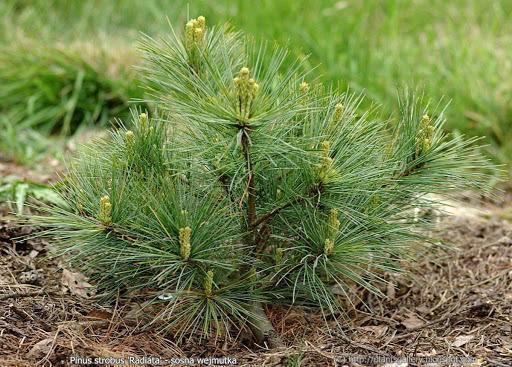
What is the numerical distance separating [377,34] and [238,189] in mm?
3113

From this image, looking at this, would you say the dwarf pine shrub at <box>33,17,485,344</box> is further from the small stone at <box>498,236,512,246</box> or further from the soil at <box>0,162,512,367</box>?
the small stone at <box>498,236,512,246</box>

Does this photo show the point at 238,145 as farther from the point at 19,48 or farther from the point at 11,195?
the point at 19,48

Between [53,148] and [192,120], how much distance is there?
7.98ft

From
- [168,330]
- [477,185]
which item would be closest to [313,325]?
[168,330]

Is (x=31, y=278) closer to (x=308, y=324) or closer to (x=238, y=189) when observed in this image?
(x=238, y=189)

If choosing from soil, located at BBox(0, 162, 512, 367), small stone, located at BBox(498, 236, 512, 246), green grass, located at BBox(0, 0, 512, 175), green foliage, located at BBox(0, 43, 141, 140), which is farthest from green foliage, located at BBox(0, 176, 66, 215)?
small stone, located at BBox(498, 236, 512, 246)

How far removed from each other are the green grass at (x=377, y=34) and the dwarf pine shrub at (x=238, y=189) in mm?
1826

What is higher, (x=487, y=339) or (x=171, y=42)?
(x=171, y=42)

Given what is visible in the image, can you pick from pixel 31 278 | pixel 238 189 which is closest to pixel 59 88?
pixel 31 278

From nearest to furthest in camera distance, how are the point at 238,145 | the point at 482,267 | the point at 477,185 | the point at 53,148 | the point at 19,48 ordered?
the point at 238,145
the point at 477,185
the point at 482,267
the point at 53,148
the point at 19,48

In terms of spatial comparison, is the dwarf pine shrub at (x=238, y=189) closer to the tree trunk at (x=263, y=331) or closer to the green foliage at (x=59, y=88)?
the tree trunk at (x=263, y=331)

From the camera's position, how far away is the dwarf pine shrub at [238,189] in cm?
212

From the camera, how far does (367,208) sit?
→ 2.33 m

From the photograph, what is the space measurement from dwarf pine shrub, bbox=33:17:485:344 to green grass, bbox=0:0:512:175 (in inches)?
71.9
